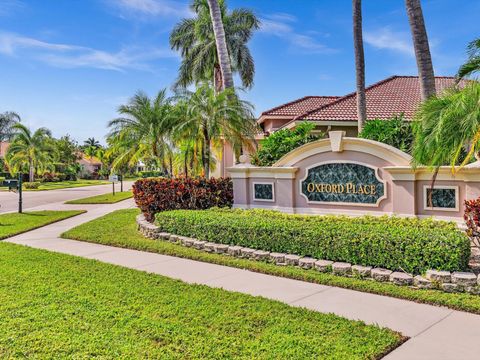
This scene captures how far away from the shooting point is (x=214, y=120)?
1405 cm

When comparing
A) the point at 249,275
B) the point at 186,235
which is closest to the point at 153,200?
the point at 186,235

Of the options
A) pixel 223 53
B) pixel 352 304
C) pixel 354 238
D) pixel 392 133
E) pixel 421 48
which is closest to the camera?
pixel 352 304

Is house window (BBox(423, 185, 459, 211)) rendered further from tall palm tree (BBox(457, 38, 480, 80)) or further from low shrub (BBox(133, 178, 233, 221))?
low shrub (BBox(133, 178, 233, 221))

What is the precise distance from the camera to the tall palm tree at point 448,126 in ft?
23.3

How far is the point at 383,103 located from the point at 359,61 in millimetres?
5164

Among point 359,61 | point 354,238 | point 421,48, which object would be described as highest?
point 359,61

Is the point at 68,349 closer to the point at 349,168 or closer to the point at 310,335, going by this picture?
the point at 310,335

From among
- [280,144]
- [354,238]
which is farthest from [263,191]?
[354,238]

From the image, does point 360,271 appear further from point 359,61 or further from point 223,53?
point 223,53

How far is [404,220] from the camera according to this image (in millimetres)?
8984

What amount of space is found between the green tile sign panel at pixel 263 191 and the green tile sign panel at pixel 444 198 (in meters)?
4.37

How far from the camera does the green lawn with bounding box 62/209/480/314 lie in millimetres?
5746

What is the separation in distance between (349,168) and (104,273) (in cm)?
629

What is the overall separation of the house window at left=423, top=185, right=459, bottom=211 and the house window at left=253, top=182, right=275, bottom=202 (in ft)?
13.9
